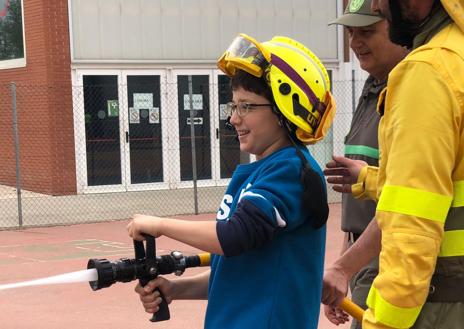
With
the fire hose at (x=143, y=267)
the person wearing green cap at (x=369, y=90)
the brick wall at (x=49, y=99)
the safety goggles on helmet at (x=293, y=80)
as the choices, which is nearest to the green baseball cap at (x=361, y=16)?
the person wearing green cap at (x=369, y=90)

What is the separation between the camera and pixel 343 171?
3.02 m

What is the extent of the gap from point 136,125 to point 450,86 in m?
15.6

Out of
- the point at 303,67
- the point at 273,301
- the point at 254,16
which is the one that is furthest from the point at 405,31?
the point at 254,16

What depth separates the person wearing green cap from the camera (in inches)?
138

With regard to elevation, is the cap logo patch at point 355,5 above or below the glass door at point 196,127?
above

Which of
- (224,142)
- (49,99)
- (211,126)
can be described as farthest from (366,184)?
(224,142)

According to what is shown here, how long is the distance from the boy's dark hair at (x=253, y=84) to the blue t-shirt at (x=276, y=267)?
19cm

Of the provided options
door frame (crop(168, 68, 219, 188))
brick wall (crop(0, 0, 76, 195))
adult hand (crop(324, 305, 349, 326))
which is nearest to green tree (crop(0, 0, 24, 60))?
brick wall (crop(0, 0, 76, 195))

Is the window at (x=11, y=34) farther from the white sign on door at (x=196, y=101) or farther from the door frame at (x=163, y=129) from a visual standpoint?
the white sign on door at (x=196, y=101)

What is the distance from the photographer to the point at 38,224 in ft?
43.0

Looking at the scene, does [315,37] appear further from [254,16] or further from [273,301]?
[273,301]

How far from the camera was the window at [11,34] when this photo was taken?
17531mm

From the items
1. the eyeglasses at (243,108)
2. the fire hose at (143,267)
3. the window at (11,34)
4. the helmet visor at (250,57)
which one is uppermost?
Answer: the window at (11,34)

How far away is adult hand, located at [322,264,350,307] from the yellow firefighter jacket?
759mm
